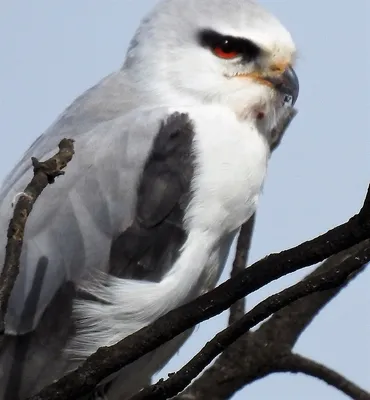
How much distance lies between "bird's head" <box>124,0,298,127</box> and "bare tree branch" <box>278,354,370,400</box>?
1.24 m

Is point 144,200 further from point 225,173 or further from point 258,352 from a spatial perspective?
point 258,352

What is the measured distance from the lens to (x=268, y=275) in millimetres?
2375

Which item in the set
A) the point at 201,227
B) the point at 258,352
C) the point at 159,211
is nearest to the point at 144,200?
the point at 159,211

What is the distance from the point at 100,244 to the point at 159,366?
709mm

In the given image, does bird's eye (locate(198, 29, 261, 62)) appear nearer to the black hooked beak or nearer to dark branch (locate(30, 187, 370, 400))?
the black hooked beak

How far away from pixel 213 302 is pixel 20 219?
22.7 inches

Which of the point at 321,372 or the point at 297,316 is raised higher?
the point at 297,316

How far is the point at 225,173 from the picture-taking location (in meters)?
4.13

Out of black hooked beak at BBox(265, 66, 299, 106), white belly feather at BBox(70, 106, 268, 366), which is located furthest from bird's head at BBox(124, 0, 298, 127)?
white belly feather at BBox(70, 106, 268, 366)

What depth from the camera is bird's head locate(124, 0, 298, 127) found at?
14.5 ft

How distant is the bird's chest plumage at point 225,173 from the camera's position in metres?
4.05

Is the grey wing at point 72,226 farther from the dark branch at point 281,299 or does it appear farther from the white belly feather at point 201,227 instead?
the dark branch at point 281,299

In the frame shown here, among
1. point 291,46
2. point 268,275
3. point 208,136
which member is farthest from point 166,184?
point 268,275

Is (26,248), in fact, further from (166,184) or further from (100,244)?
(166,184)
